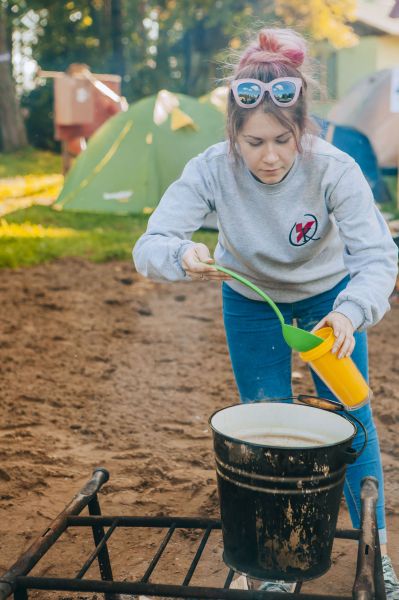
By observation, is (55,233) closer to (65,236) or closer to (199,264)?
(65,236)

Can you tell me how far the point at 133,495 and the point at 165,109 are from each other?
7446mm

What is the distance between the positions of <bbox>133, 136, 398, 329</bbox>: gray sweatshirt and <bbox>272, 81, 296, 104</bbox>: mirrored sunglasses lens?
14 centimetres

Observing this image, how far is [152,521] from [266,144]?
976mm

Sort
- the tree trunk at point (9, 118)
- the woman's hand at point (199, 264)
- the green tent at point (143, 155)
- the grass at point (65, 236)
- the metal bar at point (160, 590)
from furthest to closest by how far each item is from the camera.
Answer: the tree trunk at point (9, 118) < the green tent at point (143, 155) < the grass at point (65, 236) < the woman's hand at point (199, 264) < the metal bar at point (160, 590)

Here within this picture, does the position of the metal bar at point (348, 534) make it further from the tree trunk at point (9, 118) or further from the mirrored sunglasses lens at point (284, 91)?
the tree trunk at point (9, 118)

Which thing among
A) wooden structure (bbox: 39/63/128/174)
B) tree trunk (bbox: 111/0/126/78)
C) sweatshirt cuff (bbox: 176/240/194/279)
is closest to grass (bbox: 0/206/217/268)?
wooden structure (bbox: 39/63/128/174)

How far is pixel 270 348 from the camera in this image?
7.90 feet

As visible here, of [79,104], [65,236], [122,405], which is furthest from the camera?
[79,104]

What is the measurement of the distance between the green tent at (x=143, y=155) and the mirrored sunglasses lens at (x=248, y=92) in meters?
7.45

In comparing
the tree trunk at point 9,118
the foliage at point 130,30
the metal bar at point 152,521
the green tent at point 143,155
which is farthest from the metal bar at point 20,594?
the foliage at point 130,30

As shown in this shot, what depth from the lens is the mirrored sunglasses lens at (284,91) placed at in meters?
2.04

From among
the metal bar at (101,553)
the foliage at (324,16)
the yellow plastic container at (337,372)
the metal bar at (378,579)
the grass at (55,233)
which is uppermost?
the foliage at (324,16)

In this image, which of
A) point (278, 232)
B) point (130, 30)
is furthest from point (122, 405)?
point (130, 30)

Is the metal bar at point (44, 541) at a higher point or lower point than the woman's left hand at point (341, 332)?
lower
